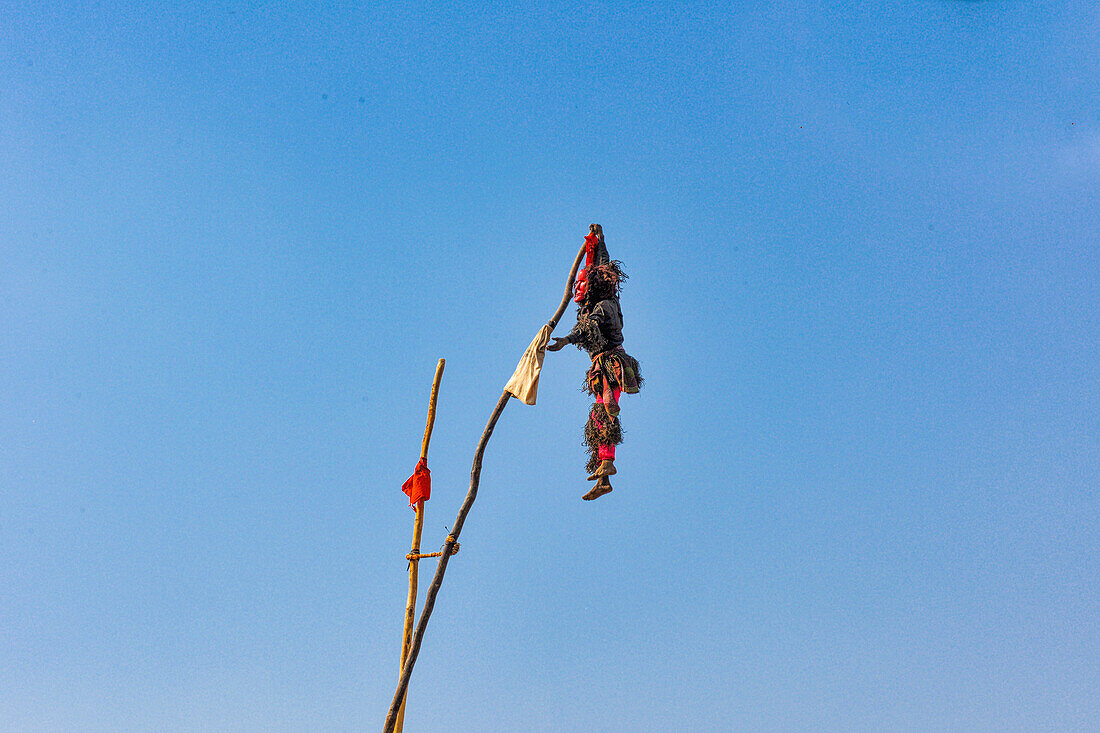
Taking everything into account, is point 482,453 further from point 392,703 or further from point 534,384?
point 392,703

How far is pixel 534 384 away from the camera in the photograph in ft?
26.7

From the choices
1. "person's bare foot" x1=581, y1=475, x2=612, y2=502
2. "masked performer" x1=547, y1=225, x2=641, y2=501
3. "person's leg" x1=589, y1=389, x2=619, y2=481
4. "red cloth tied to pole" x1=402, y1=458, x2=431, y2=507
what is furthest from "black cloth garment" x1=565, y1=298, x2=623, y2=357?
"red cloth tied to pole" x1=402, y1=458, x2=431, y2=507

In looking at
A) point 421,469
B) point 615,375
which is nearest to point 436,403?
point 421,469

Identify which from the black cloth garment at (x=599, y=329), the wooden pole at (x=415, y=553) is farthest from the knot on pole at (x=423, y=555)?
the black cloth garment at (x=599, y=329)

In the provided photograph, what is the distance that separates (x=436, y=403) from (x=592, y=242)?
2.08 metres

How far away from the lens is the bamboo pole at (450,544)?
7.97 metres

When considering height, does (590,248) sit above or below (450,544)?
above

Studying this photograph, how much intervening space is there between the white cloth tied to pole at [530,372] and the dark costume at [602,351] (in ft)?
0.71

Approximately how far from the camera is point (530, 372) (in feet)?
26.9

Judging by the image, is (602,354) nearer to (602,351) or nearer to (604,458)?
(602,351)

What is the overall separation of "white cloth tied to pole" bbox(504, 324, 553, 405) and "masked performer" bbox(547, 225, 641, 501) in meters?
0.10

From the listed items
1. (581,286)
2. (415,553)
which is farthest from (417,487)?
(581,286)

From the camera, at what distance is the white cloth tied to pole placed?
8156mm

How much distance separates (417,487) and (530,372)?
61.6 inches
